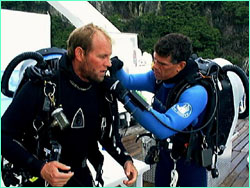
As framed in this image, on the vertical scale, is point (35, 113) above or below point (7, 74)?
below

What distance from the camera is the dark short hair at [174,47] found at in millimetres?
2107

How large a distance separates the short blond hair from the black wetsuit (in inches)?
2.4

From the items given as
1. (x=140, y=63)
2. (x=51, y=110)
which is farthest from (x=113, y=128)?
(x=140, y=63)

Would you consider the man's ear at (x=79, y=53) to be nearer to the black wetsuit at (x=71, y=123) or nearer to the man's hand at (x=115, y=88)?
the black wetsuit at (x=71, y=123)

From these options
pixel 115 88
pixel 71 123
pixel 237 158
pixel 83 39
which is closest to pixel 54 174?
pixel 71 123

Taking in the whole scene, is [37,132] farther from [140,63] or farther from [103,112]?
[140,63]

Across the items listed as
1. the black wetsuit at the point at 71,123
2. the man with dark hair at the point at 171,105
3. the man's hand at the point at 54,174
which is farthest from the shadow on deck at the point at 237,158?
the man's hand at the point at 54,174

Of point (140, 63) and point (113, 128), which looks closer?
point (113, 128)

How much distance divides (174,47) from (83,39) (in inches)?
28.2

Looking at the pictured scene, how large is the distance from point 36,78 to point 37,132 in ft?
0.97

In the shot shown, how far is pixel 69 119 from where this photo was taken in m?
1.68

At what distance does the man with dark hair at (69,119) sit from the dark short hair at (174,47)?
55 centimetres

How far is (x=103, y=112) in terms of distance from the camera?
6.05 ft

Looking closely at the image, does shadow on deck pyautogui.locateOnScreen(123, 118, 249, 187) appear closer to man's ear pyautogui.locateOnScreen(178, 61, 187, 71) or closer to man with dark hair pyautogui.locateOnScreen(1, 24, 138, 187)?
man's ear pyautogui.locateOnScreen(178, 61, 187, 71)
